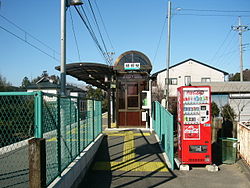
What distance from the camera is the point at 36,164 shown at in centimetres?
292

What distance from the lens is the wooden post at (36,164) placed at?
2.90m

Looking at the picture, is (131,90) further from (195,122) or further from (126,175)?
(126,175)

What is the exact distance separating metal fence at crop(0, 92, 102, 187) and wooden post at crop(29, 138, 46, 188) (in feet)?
0.89

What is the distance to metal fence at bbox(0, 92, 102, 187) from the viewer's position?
130 inches

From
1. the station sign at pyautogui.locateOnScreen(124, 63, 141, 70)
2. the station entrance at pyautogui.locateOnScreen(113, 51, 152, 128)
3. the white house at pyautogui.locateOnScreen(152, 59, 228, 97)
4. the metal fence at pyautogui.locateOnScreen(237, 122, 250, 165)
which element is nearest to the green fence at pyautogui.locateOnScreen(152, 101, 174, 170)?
the metal fence at pyautogui.locateOnScreen(237, 122, 250, 165)

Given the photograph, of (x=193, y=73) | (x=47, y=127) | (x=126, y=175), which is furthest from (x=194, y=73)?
(x=47, y=127)

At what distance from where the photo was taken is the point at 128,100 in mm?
13562

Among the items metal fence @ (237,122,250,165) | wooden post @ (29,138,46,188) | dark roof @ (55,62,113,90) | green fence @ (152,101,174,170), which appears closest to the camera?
wooden post @ (29,138,46,188)

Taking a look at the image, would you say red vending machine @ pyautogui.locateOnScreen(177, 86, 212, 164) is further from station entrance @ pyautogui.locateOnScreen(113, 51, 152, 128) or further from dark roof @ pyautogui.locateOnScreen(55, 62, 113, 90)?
station entrance @ pyautogui.locateOnScreen(113, 51, 152, 128)

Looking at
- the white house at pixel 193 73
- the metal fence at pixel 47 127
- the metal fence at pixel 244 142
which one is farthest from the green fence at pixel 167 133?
the white house at pixel 193 73

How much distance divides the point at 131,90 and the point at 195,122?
25.0ft

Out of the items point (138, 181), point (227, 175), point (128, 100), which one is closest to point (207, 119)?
point (227, 175)

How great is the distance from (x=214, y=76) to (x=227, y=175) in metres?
30.8

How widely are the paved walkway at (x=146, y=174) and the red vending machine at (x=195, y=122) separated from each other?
529mm
